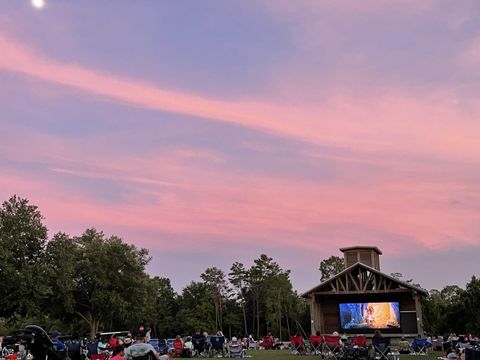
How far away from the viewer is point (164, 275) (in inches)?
2965

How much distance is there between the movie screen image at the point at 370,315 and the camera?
3231 centimetres

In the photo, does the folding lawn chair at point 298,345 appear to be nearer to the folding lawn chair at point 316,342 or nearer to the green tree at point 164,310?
the folding lawn chair at point 316,342

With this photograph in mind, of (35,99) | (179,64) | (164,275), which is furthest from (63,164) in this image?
(164,275)

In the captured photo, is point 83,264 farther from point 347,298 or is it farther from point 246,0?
point 246,0

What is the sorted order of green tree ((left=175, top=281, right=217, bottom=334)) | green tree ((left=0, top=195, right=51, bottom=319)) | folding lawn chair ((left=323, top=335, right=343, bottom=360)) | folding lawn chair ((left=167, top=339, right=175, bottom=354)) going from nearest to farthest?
folding lawn chair ((left=323, top=335, right=343, bottom=360)), folding lawn chair ((left=167, top=339, right=175, bottom=354)), green tree ((left=0, top=195, right=51, bottom=319)), green tree ((left=175, top=281, right=217, bottom=334))

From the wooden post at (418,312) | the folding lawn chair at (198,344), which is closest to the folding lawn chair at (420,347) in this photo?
the wooden post at (418,312)

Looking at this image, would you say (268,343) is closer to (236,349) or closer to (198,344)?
(198,344)

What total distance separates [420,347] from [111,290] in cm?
2899

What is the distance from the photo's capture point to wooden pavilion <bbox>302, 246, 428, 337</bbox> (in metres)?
32.0

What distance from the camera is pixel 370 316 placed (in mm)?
32688

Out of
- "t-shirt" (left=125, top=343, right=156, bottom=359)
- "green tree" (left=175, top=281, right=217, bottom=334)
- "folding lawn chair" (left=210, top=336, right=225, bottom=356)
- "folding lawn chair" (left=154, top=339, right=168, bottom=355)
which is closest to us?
"t-shirt" (left=125, top=343, right=156, bottom=359)

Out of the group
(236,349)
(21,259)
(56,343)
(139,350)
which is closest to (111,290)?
(21,259)

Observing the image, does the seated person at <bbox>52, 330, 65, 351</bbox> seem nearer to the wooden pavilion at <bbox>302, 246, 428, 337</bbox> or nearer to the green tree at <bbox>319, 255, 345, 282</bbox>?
the wooden pavilion at <bbox>302, 246, 428, 337</bbox>

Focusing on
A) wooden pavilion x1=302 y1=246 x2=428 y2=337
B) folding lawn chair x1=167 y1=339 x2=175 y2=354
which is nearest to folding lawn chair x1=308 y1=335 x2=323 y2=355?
folding lawn chair x1=167 y1=339 x2=175 y2=354
